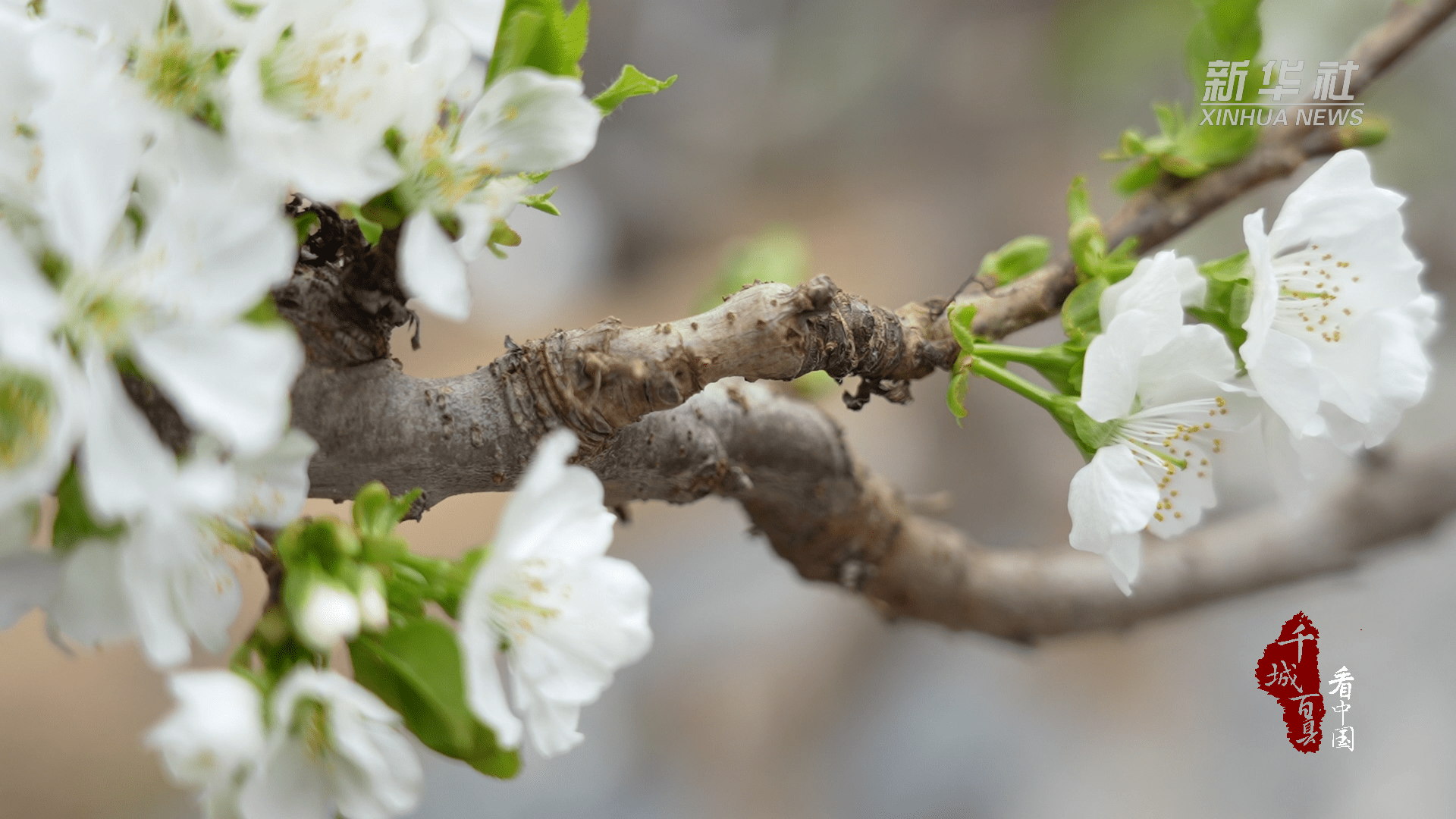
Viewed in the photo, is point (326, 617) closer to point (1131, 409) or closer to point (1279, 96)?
point (1131, 409)

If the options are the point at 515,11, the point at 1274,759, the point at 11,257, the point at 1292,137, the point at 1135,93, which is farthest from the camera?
the point at 1135,93

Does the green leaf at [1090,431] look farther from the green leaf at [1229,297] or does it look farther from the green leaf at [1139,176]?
the green leaf at [1139,176]

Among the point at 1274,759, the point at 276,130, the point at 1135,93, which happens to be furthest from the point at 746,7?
the point at 276,130

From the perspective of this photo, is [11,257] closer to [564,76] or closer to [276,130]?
[276,130]

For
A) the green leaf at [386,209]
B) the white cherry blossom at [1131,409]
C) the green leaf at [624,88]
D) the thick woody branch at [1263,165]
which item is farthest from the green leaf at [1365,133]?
the green leaf at [386,209]

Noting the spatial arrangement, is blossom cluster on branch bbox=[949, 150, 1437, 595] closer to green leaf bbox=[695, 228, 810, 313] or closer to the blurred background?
green leaf bbox=[695, 228, 810, 313]

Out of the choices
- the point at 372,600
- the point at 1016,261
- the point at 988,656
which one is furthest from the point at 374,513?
the point at 988,656

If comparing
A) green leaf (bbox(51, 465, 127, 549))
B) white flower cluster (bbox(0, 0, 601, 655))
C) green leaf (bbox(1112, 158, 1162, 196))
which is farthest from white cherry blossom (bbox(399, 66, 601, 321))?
green leaf (bbox(1112, 158, 1162, 196))
